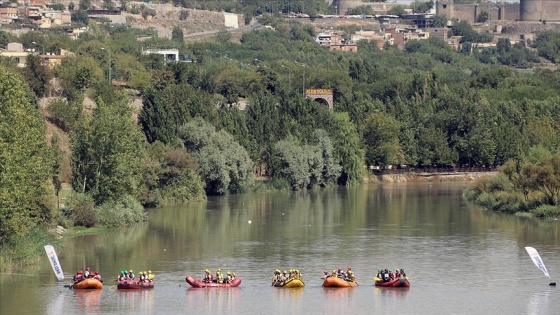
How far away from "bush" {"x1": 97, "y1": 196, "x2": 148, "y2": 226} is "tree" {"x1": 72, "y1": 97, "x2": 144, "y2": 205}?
0.36 meters

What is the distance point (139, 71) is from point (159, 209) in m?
45.3

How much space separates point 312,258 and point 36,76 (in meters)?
46.1

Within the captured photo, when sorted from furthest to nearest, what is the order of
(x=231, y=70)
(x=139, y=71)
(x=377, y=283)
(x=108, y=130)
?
(x=231, y=70) → (x=139, y=71) → (x=108, y=130) → (x=377, y=283)

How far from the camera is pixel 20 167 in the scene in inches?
2128

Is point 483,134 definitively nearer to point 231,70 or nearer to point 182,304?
point 231,70

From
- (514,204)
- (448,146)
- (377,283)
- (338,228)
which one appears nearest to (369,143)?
(448,146)

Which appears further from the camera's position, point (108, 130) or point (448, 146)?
point (448, 146)

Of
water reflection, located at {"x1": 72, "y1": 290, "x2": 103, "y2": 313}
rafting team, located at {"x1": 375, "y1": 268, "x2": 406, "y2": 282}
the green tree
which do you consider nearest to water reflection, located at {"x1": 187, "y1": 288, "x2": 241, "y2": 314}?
water reflection, located at {"x1": 72, "y1": 290, "x2": 103, "y2": 313}

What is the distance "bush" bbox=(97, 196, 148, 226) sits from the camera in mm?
68000

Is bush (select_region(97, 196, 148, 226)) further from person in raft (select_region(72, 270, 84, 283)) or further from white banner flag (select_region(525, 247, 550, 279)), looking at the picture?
white banner flag (select_region(525, 247, 550, 279))

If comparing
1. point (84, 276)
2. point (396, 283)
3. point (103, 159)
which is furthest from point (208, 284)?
point (103, 159)

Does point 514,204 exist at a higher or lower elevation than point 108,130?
lower

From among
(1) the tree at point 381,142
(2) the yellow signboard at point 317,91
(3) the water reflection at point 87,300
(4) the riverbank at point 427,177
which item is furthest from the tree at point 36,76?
(3) the water reflection at point 87,300

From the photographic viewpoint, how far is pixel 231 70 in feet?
427
